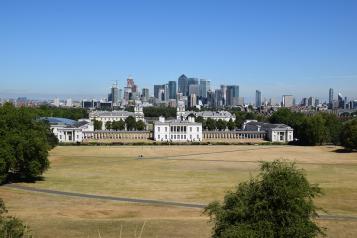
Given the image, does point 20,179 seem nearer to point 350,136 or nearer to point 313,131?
point 350,136

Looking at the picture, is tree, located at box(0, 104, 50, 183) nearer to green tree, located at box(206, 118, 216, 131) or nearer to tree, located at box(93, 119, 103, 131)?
tree, located at box(93, 119, 103, 131)

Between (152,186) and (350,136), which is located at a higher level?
(350,136)

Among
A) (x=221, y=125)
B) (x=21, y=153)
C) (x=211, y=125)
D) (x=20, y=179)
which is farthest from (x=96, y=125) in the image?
(x=21, y=153)

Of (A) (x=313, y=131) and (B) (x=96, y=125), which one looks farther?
(B) (x=96, y=125)

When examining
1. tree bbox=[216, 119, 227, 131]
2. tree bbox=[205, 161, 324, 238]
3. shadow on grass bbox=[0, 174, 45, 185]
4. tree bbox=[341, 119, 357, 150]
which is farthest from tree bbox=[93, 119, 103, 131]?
tree bbox=[205, 161, 324, 238]

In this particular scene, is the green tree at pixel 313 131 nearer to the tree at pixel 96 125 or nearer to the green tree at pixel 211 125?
the green tree at pixel 211 125
